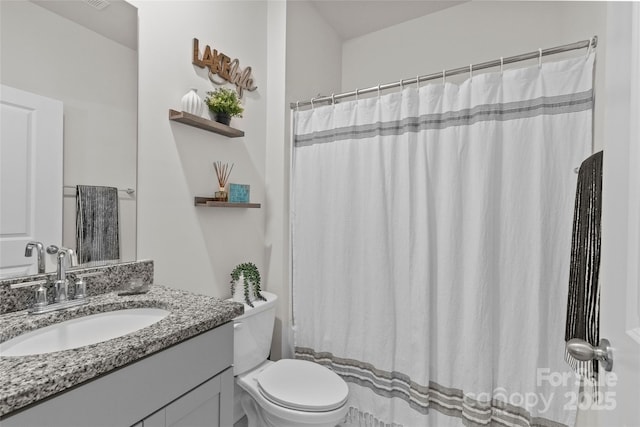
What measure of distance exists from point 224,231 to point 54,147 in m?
0.85

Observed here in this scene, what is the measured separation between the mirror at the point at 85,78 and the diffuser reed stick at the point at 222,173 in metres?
0.44

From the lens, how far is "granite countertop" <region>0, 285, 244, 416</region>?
587 millimetres

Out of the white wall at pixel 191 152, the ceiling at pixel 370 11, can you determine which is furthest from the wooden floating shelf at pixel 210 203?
the ceiling at pixel 370 11

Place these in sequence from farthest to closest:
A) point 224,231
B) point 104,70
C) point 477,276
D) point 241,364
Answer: point 224,231 < point 241,364 < point 477,276 < point 104,70

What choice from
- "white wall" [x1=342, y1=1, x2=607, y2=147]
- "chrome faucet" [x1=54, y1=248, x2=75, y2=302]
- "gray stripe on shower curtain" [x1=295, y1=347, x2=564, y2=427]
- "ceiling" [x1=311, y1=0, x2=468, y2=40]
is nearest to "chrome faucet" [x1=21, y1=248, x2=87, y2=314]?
"chrome faucet" [x1=54, y1=248, x2=75, y2=302]

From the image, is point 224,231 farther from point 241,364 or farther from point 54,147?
point 54,147

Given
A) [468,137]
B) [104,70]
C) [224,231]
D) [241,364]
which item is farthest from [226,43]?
[241,364]

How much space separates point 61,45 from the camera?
1.07 m

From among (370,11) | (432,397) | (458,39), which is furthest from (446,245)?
(370,11)

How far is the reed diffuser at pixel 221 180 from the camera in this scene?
1.67 m

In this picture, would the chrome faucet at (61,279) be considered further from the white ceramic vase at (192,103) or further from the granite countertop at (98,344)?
the white ceramic vase at (192,103)

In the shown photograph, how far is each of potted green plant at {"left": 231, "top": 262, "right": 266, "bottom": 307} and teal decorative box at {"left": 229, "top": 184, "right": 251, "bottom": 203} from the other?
1.22 feet

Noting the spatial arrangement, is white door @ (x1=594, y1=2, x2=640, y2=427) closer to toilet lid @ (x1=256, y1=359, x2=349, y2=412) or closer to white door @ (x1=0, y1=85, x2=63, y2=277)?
toilet lid @ (x1=256, y1=359, x2=349, y2=412)

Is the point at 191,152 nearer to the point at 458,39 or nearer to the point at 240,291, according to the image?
the point at 240,291
